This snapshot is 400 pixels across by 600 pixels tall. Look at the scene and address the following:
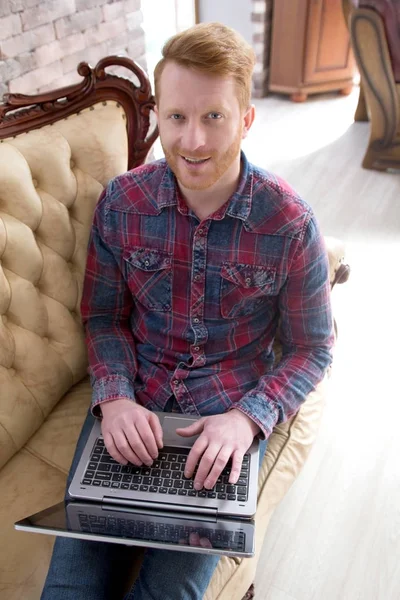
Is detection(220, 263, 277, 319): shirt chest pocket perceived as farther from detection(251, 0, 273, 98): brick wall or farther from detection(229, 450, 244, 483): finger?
detection(251, 0, 273, 98): brick wall

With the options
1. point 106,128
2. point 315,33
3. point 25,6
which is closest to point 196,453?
point 106,128

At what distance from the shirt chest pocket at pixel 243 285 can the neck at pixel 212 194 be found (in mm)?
115

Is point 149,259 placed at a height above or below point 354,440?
above

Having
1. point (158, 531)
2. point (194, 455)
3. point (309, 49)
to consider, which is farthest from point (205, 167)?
point (309, 49)

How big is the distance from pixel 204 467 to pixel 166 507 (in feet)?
0.30

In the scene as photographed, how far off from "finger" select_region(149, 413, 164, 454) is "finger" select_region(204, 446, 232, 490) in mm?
116

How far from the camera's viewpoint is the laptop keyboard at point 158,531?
0.93 m

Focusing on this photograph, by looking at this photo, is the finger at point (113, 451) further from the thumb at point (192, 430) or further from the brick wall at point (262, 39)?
the brick wall at point (262, 39)

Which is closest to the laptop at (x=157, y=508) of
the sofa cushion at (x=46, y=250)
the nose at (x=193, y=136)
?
the sofa cushion at (x=46, y=250)

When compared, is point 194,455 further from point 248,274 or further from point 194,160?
point 194,160

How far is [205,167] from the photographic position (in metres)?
1.04

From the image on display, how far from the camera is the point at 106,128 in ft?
4.39

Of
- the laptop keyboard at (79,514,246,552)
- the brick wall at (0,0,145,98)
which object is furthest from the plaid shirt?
the brick wall at (0,0,145,98)

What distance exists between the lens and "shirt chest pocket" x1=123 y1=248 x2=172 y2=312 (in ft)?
3.82
